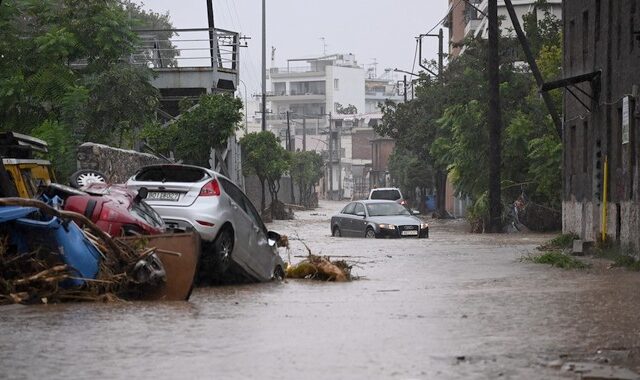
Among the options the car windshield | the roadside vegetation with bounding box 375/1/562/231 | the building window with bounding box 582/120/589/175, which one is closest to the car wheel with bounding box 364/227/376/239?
the car windshield

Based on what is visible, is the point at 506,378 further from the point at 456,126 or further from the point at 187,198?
the point at 456,126

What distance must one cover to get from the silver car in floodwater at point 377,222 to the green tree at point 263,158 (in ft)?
84.8

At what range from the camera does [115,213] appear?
54.9 ft

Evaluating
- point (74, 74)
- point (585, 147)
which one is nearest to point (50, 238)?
point (585, 147)

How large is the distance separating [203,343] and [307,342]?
2.77 feet

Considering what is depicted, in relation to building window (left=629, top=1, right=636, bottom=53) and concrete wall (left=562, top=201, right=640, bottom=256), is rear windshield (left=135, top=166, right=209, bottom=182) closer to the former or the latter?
concrete wall (left=562, top=201, right=640, bottom=256)

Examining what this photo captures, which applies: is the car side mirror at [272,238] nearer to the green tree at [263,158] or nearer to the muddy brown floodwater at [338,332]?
the muddy brown floodwater at [338,332]

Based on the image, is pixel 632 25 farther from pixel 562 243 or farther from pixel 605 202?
pixel 562 243

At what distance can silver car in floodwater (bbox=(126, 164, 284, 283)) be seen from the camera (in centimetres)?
1791

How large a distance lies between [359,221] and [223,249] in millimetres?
22664

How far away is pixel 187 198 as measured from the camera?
18250 millimetres

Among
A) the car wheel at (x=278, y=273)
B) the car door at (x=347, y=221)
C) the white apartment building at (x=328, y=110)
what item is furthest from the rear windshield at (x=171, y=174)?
the white apartment building at (x=328, y=110)

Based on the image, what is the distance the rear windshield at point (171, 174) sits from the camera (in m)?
18.7

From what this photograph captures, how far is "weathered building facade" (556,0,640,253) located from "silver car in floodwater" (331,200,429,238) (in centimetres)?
457
